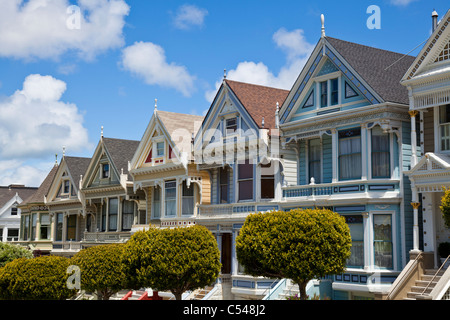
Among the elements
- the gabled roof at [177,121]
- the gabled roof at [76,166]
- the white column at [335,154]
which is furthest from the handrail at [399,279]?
the gabled roof at [76,166]

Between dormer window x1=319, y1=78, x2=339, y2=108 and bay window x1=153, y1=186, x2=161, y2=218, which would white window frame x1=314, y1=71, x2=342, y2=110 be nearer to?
dormer window x1=319, y1=78, x2=339, y2=108

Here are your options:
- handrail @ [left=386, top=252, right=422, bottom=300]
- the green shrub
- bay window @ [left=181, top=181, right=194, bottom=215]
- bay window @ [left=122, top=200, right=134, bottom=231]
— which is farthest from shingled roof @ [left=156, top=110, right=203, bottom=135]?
the green shrub

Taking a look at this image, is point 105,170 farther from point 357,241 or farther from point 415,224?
point 415,224

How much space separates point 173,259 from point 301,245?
6.34m

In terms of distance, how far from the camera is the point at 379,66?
2975 cm

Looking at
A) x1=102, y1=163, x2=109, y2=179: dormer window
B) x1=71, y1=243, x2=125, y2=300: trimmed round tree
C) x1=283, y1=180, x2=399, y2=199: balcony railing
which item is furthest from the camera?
x1=102, y1=163, x2=109, y2=179: dormer window

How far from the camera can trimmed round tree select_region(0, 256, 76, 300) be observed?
33969mm

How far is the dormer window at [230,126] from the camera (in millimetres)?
35312

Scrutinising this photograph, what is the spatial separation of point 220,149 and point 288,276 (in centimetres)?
1291

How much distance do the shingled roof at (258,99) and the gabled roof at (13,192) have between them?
45.3 meters

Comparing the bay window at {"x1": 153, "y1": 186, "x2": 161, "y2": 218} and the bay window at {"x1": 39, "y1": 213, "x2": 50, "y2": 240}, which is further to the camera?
the bay window at {"x1": 39, "y1": 213, "x2": 50, "y2": 240}

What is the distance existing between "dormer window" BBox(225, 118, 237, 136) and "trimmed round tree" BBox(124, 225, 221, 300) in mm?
8187

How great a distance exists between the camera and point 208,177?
38781 mm
